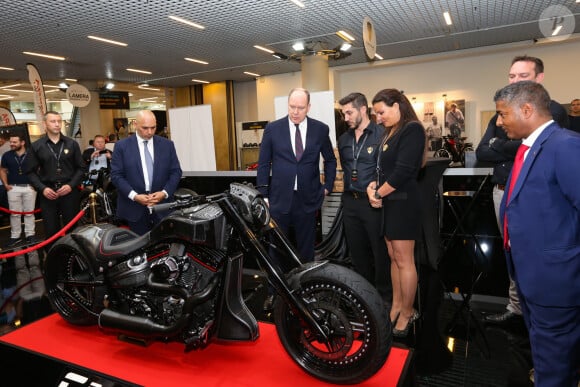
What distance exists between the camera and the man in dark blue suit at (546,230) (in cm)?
152

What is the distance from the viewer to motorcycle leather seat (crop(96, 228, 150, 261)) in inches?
90.2

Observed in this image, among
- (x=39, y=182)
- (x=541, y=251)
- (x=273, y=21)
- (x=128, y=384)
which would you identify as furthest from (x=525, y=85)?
(x=273, y=21)

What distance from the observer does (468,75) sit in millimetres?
11305

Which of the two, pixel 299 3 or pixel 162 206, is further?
pixel 299 3

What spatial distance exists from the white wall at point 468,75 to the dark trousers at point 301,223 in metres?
9.67

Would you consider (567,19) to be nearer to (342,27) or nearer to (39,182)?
(342,27)

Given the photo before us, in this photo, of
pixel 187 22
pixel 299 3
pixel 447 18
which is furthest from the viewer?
pixel 447 18

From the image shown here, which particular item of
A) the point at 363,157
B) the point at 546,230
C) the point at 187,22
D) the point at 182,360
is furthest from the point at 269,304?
the point at 187,22

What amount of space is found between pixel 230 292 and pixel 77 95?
10.7 m

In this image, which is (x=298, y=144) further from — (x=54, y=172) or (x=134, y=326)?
(x=54, y=172)

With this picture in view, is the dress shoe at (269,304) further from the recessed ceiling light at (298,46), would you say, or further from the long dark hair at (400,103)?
the recessed ceiling light at (298,46)

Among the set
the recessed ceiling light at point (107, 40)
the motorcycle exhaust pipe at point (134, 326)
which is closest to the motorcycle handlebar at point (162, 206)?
the motorcycle exhaust pipe at point (134, 326)

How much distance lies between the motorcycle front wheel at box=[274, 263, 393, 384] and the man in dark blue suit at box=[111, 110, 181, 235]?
162 centimetres

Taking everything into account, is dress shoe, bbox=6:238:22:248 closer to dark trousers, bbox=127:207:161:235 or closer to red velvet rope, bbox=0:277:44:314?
red velvet rope, bbox=0:277:44:314
